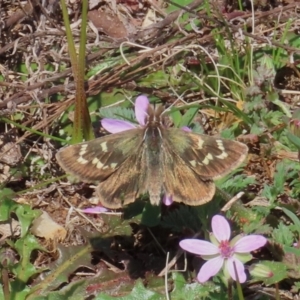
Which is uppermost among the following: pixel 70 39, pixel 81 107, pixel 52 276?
pixel 70 39

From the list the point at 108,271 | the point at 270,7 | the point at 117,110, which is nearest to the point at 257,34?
the point at 270,7

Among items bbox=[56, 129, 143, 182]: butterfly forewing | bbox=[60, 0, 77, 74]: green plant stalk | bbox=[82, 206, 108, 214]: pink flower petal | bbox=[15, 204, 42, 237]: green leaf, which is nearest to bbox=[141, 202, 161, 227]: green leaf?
bbox=[82, 206, 108, 214]: pink flower petal

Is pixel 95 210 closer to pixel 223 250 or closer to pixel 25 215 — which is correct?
pixel 25 215

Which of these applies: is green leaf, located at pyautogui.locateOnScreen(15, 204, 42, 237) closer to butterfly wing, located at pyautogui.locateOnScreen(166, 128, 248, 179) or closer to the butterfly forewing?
the butterfly forewing

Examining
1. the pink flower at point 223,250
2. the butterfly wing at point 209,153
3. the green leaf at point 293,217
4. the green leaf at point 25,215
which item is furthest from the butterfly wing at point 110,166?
the green leaf at point 25,215

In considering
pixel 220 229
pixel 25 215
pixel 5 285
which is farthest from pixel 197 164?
pixel 25 215

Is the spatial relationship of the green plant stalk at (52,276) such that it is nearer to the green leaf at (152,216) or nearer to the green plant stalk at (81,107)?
the green leaf at (152,216)
